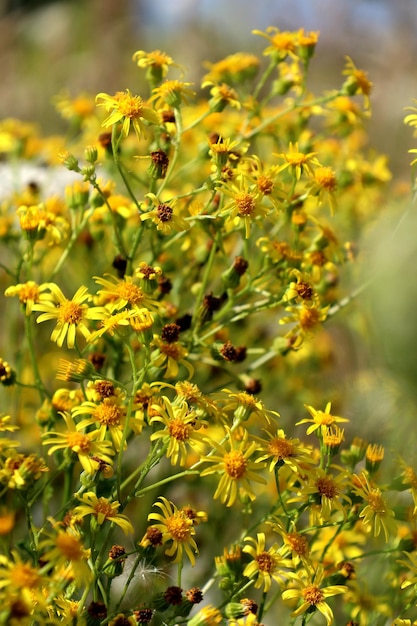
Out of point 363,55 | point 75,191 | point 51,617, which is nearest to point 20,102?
point 363,55

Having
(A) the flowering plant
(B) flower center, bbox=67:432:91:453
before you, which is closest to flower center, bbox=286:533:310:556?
(A) the flowering plant

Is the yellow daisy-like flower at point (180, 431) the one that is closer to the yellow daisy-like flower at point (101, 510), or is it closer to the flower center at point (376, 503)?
the yellow daisy-like flower at point (101, 510)

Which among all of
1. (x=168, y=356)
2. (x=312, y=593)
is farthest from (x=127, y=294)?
(x=312, y=593)

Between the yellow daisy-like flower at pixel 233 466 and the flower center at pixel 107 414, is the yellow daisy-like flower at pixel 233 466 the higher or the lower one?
the lower one

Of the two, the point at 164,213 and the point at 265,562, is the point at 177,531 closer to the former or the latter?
the point at 265,562

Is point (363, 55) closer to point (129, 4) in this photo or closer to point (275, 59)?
point (129, 4)

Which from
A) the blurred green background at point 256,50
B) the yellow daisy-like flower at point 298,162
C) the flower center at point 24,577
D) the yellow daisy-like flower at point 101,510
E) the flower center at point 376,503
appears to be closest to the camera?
the flower center at point 24,577

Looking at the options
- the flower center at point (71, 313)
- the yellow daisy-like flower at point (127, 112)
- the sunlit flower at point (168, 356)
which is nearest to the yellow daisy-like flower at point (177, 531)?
the sunlit flower at point (168, 356)
